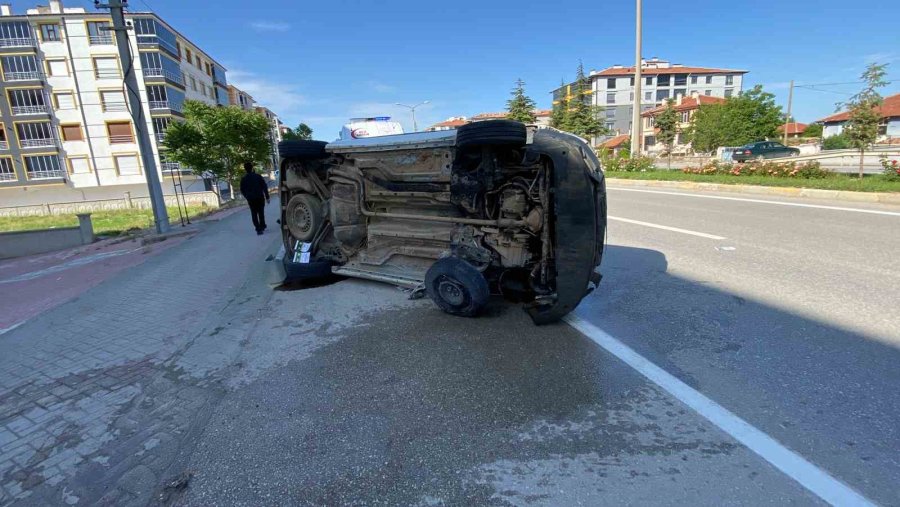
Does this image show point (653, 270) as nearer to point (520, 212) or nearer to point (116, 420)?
point (520, 212)

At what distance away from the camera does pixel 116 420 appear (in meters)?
2.98

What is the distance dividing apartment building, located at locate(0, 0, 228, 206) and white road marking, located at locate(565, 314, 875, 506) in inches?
1836

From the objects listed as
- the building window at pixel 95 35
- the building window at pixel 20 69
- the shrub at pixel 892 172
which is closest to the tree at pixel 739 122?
the shrub at pixel 892 172

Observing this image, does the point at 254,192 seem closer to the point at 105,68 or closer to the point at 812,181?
the point at 812,181

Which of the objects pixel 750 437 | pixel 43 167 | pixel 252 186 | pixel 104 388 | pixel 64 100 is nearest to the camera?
pixel 750 437

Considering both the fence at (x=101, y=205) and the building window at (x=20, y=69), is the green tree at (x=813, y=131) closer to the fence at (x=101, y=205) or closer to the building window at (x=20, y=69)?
the fence at (x=101, y=205)

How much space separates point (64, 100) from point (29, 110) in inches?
128

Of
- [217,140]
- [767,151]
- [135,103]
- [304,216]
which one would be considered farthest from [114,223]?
[767,151]

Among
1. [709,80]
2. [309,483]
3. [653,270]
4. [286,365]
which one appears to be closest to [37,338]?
[286,365]

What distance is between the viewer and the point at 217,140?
28.4m

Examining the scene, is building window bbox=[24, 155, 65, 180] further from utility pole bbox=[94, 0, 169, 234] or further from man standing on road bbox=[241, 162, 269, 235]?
man standing on road bbox=[241, 162, 269, 235]

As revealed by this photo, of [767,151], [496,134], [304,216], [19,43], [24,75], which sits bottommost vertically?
[304,216]

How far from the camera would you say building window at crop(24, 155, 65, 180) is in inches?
1673

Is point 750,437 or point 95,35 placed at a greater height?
point 95,35
